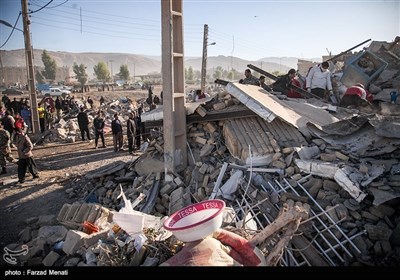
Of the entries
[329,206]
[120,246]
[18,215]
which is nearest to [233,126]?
[329,206]

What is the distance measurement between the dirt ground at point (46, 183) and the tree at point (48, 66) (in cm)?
7008

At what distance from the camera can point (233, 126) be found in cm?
669

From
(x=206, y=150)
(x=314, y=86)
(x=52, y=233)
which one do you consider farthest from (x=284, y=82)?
(x=52, y=233)

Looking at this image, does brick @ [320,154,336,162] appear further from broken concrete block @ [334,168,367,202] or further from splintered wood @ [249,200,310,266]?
splintered wood @ [249,200,310,266]

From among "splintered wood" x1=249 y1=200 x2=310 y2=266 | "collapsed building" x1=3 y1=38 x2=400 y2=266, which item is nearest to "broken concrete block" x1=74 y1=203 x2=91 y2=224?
"collapsed building" x1=3 y1=38 x2=400 y2=266

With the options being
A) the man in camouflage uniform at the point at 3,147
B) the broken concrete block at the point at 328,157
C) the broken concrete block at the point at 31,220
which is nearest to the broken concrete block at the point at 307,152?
the broken concrete block at the point at 328,157

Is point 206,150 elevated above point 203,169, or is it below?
above

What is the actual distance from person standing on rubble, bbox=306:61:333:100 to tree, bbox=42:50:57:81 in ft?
253

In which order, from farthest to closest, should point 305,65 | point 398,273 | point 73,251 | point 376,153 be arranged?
point 305,65
point 376,153
point 73,251
point 398,273

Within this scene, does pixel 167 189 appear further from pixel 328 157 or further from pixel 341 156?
pixel 341 156

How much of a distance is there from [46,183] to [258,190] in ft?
21.1

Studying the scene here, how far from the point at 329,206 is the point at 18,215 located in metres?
6.82

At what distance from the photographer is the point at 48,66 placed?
237ft

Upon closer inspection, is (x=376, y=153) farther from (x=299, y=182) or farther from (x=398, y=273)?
(x=398, y=273)
